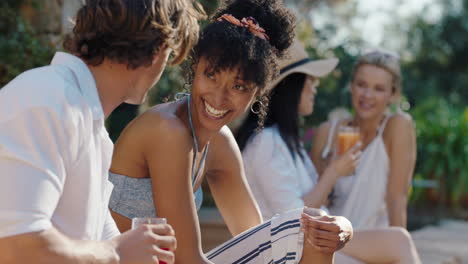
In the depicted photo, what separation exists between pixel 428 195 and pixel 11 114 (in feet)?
27.9

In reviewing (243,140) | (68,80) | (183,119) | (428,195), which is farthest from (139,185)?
(428,195)

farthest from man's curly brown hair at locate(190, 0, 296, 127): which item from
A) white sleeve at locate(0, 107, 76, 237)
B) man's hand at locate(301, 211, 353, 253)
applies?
white sleeve at locate(0, 107, 76, 237)

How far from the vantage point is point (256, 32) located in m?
2.60

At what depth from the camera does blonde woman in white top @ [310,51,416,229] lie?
4461mm

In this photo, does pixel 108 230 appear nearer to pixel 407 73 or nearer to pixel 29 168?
pixel 29 168

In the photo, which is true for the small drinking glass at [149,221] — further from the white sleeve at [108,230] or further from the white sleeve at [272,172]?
the white sleeve at [272,172]

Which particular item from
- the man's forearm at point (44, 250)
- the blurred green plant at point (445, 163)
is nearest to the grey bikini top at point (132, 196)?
the man's forearm at point (44, 250)

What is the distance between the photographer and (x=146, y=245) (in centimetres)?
162

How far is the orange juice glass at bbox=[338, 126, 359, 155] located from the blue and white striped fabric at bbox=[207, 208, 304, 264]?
171 centimetres

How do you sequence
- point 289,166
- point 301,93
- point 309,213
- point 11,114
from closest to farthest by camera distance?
point 11,114 < point 309,213 < point 289,166 < point 301,93

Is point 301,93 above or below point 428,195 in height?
above

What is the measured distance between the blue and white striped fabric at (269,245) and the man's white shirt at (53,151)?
1.05 m

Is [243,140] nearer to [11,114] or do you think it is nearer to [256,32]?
[256,32]

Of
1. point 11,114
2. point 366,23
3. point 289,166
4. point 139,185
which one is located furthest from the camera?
point 366,23
